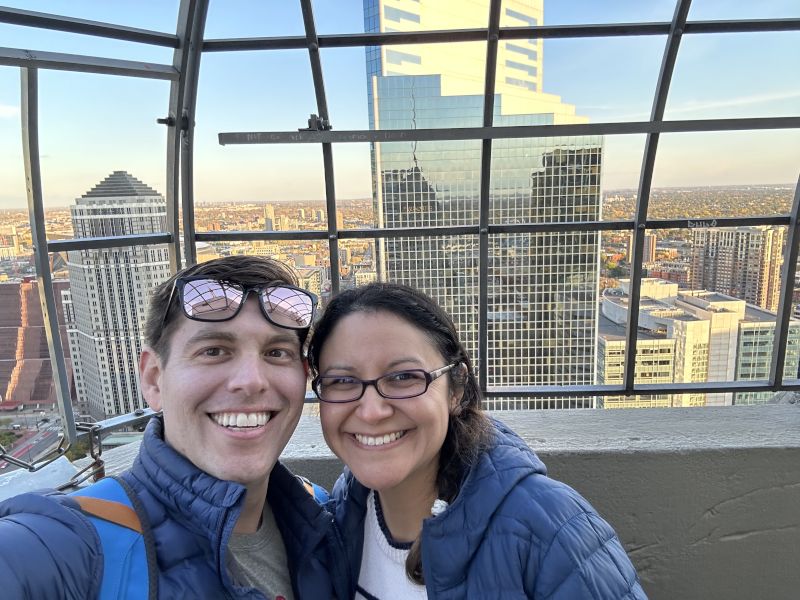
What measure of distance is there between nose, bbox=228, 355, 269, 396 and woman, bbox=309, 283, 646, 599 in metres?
0.21

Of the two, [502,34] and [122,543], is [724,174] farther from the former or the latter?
[122,543]

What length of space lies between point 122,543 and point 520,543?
83 centimetres

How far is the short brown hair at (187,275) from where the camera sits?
4.07ft

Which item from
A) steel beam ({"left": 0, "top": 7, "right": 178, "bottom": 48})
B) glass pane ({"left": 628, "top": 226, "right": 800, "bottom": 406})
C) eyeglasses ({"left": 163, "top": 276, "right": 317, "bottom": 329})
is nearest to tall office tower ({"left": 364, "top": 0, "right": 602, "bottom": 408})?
glass pane ({"left": 628, "top": 226, "right": 800, "bottom": 406})

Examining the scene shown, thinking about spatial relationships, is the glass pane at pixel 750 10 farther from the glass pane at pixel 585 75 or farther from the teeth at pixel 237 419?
the teeth at pixel 237 419

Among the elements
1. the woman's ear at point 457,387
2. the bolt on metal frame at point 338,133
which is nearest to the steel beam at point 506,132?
the bolt on metal frame at point 338,133

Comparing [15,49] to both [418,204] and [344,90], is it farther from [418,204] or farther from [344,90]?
[418,204]

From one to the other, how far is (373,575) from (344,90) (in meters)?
4.17

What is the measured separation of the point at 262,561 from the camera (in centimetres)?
129

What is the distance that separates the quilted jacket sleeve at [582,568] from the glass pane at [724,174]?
14.0 ft

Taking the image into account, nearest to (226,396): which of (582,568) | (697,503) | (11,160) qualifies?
(582,568)

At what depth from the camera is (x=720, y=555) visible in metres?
2.55

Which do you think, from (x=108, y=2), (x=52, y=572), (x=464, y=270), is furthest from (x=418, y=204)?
(x=52, y=572)

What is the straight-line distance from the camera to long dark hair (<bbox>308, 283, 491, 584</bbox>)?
1371mm
